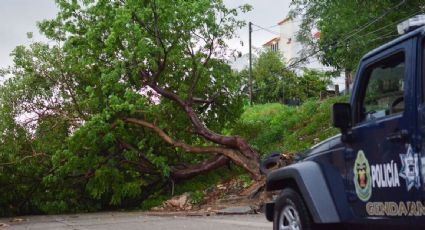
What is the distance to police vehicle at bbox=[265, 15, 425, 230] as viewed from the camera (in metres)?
4.11

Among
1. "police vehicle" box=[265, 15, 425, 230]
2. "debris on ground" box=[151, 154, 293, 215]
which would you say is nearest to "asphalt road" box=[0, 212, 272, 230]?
"debris on ground" box=[151, 154, 293, 215]

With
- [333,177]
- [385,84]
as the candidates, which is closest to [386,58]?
[385,84]

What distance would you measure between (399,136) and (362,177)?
2.15 ft

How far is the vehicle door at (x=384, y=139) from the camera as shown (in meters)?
4.15

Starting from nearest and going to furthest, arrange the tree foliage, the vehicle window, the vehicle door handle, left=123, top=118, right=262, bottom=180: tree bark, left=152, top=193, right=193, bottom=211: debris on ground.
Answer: the vehicle door handle < the vehicle window < left=152, top=193, right=193, bottom=211: debris on ground < left=123, top=118, right=262, bottom=180: tree bark < the tree foliage

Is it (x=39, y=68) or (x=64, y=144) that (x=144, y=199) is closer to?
(x=64, y=144)

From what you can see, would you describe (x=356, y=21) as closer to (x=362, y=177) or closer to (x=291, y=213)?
(x=291, y=213)

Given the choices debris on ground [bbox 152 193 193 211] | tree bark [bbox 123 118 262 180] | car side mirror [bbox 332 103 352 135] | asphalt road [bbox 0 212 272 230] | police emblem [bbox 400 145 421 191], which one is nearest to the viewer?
police emblem [bbox 400 145 421 191]

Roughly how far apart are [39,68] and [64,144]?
253 cm

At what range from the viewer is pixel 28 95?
16531 millimetres

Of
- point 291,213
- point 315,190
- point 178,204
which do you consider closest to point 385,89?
point 315,190

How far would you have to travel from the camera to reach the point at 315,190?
5.13m

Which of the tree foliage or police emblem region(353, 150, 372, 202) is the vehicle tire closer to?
police emblem region(353, 150, 372, 202)

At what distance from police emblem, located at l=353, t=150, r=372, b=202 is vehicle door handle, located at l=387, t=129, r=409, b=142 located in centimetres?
39
